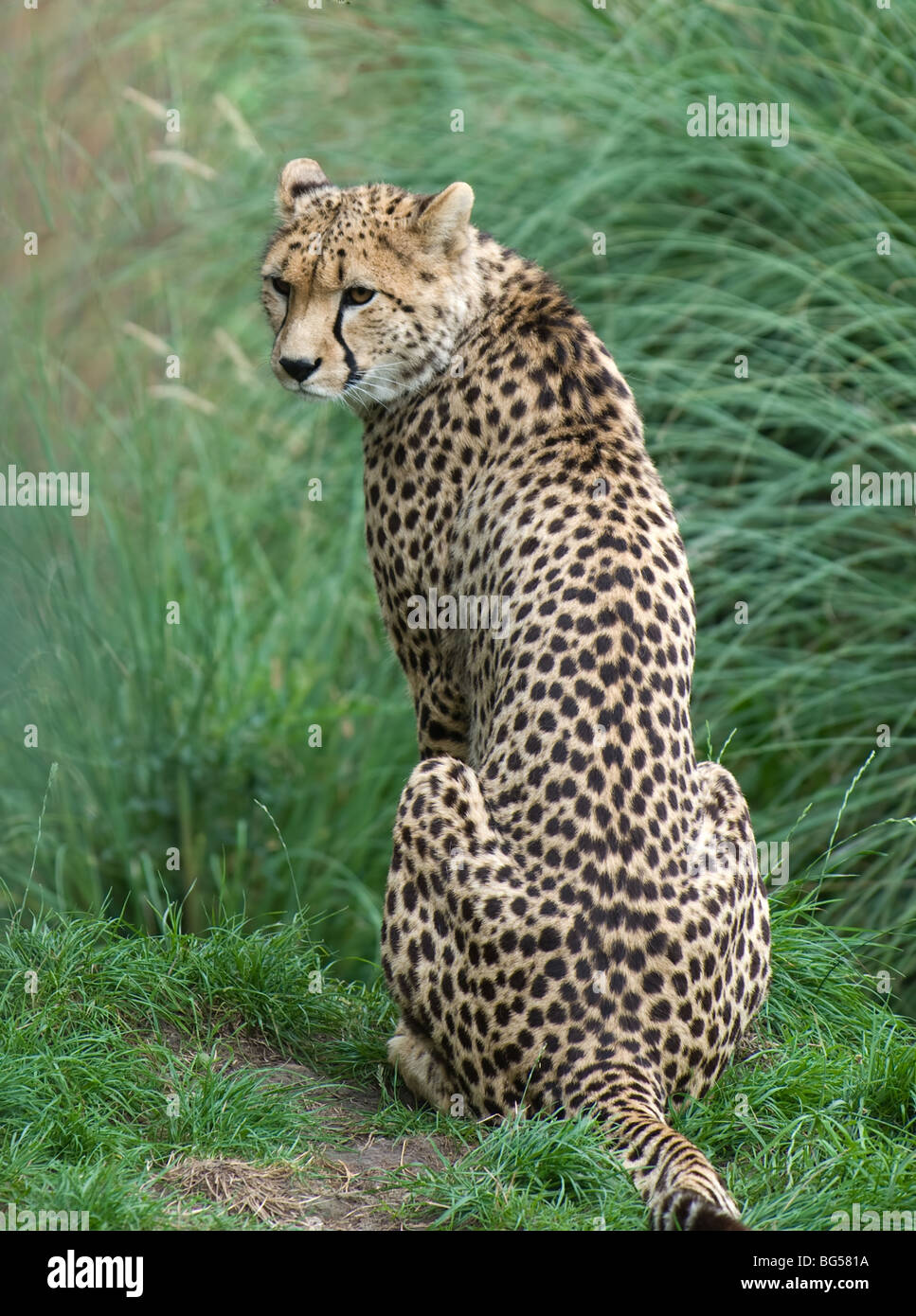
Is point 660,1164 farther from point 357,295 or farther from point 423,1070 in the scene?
point 357,295

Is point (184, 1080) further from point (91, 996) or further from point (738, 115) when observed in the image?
point (738, 115)

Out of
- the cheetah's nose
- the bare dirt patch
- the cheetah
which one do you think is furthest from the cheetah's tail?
the cheetah's nose

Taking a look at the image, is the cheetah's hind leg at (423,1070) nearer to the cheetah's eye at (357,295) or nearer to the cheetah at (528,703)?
the cheetah at (528,703)

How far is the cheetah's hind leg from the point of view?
4.06 metres

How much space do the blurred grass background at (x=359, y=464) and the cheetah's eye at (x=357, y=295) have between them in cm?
152

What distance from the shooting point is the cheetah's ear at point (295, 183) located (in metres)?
4.86

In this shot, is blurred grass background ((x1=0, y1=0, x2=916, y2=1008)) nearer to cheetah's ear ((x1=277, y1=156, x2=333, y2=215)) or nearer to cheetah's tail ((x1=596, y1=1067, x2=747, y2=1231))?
cheetah's ear ((x1=277, y1=156, x2=333, y2=215))

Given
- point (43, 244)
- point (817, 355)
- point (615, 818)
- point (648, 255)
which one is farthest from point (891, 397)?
point (43, 244)

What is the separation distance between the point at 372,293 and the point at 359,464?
301cm

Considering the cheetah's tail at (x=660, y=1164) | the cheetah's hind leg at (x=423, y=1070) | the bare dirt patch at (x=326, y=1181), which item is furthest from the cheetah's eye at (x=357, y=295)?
the cheetah's tail at (x=660, y=1164)

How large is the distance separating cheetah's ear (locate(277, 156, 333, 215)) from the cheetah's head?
22cm

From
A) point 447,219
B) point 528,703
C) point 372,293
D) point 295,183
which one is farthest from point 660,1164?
point 295,183

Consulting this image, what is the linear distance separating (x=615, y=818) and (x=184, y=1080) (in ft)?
4.23

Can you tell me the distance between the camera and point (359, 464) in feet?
24.6
